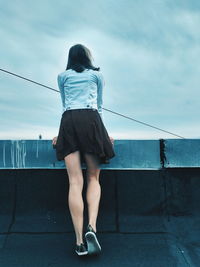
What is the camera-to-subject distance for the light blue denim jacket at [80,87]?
8.19 feet

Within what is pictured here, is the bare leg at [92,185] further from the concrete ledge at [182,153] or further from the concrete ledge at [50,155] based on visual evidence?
the concrete ledge at [182,153]

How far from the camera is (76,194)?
7.85 ft

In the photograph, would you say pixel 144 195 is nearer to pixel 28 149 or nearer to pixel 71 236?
pixel 71 236

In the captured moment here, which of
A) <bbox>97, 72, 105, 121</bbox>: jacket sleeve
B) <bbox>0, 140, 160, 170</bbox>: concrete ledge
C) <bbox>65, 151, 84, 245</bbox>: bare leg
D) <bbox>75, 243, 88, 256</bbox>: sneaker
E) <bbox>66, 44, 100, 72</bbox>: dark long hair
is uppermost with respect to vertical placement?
<bbox>66, 44, 100, 72</bbox>: dark long hair

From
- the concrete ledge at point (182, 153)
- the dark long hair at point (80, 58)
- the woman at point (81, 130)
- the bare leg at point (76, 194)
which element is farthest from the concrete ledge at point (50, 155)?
the dark long hair at point (80, 58)

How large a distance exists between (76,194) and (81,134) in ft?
1.55

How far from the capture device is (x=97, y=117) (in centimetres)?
251

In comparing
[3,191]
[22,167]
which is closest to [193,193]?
[22,167]

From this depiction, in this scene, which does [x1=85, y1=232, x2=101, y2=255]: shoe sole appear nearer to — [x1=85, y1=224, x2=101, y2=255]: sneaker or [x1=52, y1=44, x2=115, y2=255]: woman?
[x1=85, y1=224, x2=101, y2=255]: sneaker

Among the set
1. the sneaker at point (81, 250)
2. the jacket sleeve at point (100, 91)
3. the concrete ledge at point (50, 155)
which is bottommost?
the sneaker at point (81, 250)

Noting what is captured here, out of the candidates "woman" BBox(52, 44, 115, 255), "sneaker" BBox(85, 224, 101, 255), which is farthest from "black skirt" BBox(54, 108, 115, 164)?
"sneaker" BBox(85, 224, 101, 255)

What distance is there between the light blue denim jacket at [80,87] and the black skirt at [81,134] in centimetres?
6

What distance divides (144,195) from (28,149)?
4.28ft

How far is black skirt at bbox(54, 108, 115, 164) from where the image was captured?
2.45m
